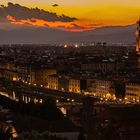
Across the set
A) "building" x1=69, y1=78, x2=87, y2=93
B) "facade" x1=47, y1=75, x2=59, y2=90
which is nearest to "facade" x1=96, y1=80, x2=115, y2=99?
"building" x1=69, y1=78, x2=87, y2=93

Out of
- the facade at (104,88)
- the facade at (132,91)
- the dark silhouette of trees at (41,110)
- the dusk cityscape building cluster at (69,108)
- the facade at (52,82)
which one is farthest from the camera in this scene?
the facade at (52,82)

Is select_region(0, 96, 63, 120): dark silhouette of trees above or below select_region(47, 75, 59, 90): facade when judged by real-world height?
above

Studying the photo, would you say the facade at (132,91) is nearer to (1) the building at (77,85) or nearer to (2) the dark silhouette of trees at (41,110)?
(1) the building at (77,85)

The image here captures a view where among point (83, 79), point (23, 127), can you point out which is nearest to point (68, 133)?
point (23, 127)

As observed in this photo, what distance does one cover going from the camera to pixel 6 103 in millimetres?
37438

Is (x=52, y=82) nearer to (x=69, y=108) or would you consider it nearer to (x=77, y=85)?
(x=77, y=85)

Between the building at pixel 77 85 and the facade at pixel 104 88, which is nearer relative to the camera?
the facade at pixel 104 88

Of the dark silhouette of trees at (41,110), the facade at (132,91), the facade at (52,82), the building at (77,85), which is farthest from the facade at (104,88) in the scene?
the dark silhouette of trees at (41,110)

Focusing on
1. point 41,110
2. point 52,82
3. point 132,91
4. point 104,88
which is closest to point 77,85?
point 104,88

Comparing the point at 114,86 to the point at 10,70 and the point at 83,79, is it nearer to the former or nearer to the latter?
the point at 83,79

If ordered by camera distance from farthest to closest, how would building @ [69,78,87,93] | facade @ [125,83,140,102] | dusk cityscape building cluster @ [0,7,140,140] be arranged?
building @ [69,78,87,93] < facade @ [125,83,140,102] < dusk cityscape building cluster @ [0,7,140,140]

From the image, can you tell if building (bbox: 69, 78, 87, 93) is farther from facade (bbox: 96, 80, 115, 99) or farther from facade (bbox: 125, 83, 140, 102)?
facade (bbox: 125, 83, 140, 102)

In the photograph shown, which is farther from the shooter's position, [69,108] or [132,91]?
[132,91]

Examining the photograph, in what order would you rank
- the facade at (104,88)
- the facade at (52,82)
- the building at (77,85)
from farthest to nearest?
1. the facade at (52,82)
2. the building at (77,85)
3. the facade at (104,88)
